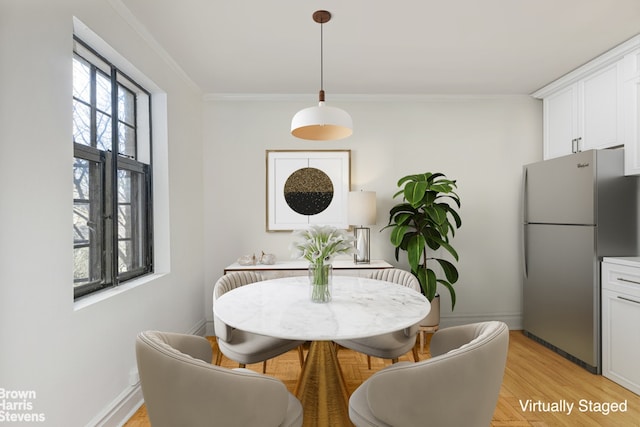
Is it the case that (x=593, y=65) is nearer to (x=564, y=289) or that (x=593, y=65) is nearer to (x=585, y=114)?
(x=585, y=114)

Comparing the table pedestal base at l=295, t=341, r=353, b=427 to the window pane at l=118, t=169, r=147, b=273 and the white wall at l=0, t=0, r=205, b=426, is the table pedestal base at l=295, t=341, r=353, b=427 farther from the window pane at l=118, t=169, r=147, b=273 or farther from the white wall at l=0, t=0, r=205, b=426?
the window pane at l=118, t=169, r=147, b=273

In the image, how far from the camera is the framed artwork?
139 inches

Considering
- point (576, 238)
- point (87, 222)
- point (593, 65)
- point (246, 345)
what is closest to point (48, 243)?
point (87, 222)

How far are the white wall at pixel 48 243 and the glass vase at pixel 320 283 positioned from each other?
3.87 ft

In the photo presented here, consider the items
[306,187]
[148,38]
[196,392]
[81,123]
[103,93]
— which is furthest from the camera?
[306,187]

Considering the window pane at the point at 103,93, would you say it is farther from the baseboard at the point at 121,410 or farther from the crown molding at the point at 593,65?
the crown molding at the point at 593,65

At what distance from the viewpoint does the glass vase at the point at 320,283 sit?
5.74ft

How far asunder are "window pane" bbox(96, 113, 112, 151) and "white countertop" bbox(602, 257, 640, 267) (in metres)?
3.67

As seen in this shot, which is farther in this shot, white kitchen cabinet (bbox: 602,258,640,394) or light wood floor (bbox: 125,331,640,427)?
white kitchen cabinet (bbox: 602,258,640,394)

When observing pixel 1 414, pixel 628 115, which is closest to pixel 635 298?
pixel 628 115

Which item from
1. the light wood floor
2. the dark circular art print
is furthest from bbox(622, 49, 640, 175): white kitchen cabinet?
the dark circular art print

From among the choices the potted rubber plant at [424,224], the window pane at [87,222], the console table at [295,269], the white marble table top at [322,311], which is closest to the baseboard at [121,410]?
the window pane at [87,222]

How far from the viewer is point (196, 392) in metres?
1.08

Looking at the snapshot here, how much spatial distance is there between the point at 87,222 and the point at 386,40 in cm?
233
